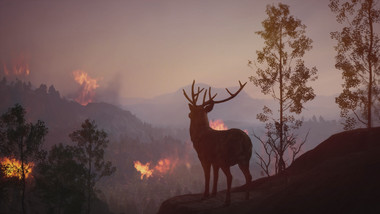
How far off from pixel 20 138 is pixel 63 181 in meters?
9.37

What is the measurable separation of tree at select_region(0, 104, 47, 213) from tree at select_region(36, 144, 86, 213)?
536 centimetres

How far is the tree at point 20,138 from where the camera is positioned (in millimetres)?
21062

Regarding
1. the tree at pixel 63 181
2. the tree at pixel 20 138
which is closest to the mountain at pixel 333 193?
the tree at pixel 20 138

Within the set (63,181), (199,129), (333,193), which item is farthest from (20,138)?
(333,193)

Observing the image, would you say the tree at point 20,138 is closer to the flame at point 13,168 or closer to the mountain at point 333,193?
the flame at point 13,168

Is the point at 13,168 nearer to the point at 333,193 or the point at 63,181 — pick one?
the point at 63,181

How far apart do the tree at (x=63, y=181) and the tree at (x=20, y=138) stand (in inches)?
211

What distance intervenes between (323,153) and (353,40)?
27.4 ft

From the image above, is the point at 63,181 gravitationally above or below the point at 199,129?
below

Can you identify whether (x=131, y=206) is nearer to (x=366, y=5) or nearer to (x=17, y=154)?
(x=17, y=154)

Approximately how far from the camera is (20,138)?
21.7 meters

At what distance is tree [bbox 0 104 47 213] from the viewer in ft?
69.1

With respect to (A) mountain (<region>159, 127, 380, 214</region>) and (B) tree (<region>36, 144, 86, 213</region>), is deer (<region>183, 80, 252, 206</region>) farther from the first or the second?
(B) tree (<region>36, 144, 86, 213</region>)

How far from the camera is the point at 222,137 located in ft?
32.9
